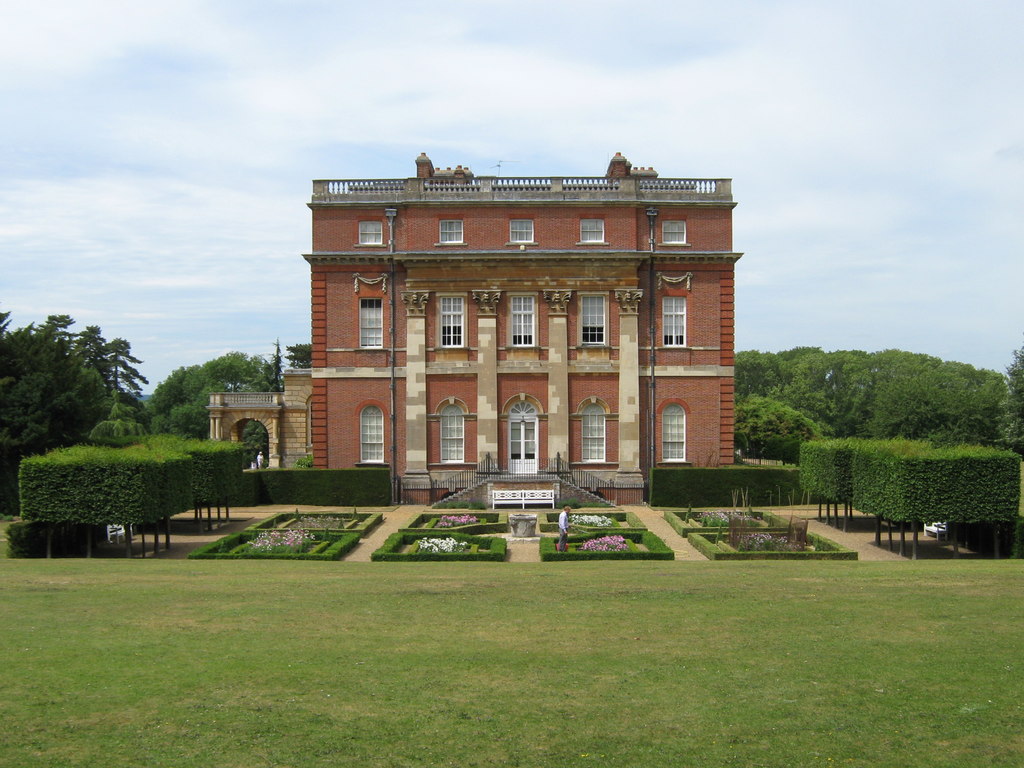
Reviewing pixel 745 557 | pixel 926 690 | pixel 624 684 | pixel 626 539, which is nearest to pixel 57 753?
pixel 624 684

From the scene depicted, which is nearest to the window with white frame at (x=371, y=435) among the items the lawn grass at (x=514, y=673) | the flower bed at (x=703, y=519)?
the flower bed at (x=703, y=519)

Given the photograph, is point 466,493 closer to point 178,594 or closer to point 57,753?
point 178,594

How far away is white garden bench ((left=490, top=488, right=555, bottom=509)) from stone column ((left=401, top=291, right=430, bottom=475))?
445cm

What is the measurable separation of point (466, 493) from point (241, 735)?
27.0m

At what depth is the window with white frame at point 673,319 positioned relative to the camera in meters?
38.6

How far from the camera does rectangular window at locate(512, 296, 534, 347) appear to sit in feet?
125

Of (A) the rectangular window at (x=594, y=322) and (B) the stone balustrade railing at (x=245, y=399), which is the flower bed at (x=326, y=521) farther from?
(B) the stone balustrade railing at (x=245, y=399)

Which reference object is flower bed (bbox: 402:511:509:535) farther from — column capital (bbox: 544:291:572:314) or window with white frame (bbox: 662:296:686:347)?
window with white frame (bbox: 662:296:686:347)

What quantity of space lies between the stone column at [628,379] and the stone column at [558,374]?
6.97 ft

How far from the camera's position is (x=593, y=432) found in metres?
38.3

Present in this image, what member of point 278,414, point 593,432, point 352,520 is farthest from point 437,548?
point 278,414


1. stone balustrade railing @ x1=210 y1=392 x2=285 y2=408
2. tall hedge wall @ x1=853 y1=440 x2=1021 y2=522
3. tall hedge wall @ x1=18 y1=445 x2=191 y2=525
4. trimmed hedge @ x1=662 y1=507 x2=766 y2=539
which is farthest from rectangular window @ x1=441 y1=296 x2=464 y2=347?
stone balustrade railing @ x1=210 y1=392 x2=285 y2=408

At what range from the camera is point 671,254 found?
3800 cm

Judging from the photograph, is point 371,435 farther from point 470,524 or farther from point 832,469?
point 832,469
